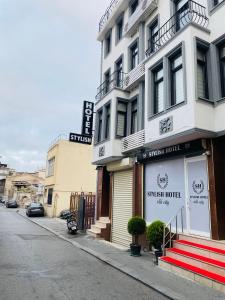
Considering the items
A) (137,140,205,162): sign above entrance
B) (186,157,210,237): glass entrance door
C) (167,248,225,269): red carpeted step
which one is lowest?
(167,248,225,269): red carpeted step

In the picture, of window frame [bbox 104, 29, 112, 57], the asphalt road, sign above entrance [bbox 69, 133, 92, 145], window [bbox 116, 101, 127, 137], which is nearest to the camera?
the asphalt road

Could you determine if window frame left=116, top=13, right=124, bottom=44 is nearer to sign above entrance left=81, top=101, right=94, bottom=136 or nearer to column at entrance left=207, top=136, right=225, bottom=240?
sign above entrance left=81, top=101, right=94, bottom=136

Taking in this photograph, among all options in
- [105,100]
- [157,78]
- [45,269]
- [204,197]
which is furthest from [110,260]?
[105,100]

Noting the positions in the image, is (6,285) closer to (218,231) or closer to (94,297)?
(94,297)

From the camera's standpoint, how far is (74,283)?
677 centimetres

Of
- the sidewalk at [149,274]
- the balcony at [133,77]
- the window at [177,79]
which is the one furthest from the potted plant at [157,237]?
the balcony at [133,77]

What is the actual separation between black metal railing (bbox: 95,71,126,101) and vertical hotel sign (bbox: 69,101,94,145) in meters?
0.79

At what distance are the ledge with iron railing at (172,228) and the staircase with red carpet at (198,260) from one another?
12.2 inches

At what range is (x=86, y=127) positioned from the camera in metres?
17.1

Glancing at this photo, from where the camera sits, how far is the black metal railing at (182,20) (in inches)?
380

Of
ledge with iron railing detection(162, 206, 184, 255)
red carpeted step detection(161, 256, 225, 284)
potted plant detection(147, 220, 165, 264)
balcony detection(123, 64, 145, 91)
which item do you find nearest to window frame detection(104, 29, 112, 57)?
balcony detection(123, 64, 145, 91)

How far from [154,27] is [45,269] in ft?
37.9

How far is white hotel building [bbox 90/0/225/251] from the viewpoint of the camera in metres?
8.75

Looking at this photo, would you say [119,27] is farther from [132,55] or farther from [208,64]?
[208,64]
